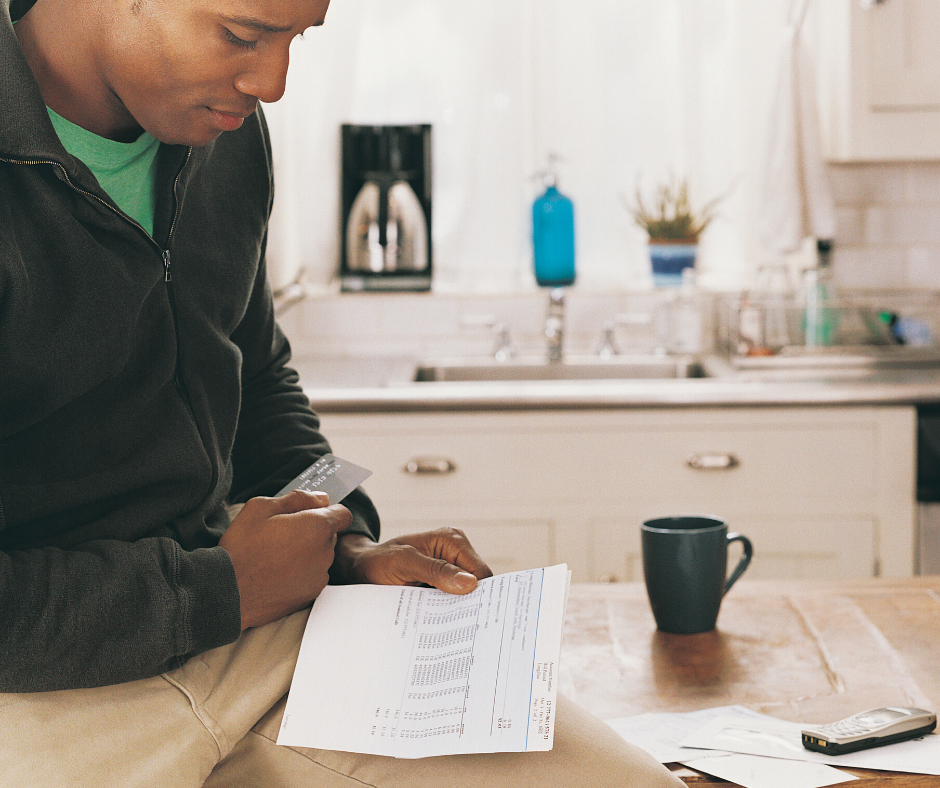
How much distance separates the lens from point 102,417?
0.85 meters

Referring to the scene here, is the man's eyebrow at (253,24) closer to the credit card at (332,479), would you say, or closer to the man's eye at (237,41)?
the man's eye at (237,41)

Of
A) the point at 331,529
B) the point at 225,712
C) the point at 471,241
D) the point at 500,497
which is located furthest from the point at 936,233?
the point at 225,712

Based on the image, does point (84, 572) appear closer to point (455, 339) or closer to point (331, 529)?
point (331, 529)

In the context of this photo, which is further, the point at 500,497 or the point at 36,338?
the point at 500,497

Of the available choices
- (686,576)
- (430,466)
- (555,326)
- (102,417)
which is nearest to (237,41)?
(102,417)

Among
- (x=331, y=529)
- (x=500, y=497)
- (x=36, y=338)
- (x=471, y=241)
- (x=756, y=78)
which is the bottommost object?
(x=500, y=497)

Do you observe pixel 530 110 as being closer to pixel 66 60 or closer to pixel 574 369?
pixel 574 369

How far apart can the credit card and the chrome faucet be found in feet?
5.48

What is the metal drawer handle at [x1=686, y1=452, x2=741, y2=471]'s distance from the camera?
216cm

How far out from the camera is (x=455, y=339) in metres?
2.91

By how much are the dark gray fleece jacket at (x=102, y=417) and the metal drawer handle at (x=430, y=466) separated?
1.16 meters

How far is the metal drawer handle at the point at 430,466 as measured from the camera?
7.12 feet

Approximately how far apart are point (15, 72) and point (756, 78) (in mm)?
2510

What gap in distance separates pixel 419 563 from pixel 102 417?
32 cm
